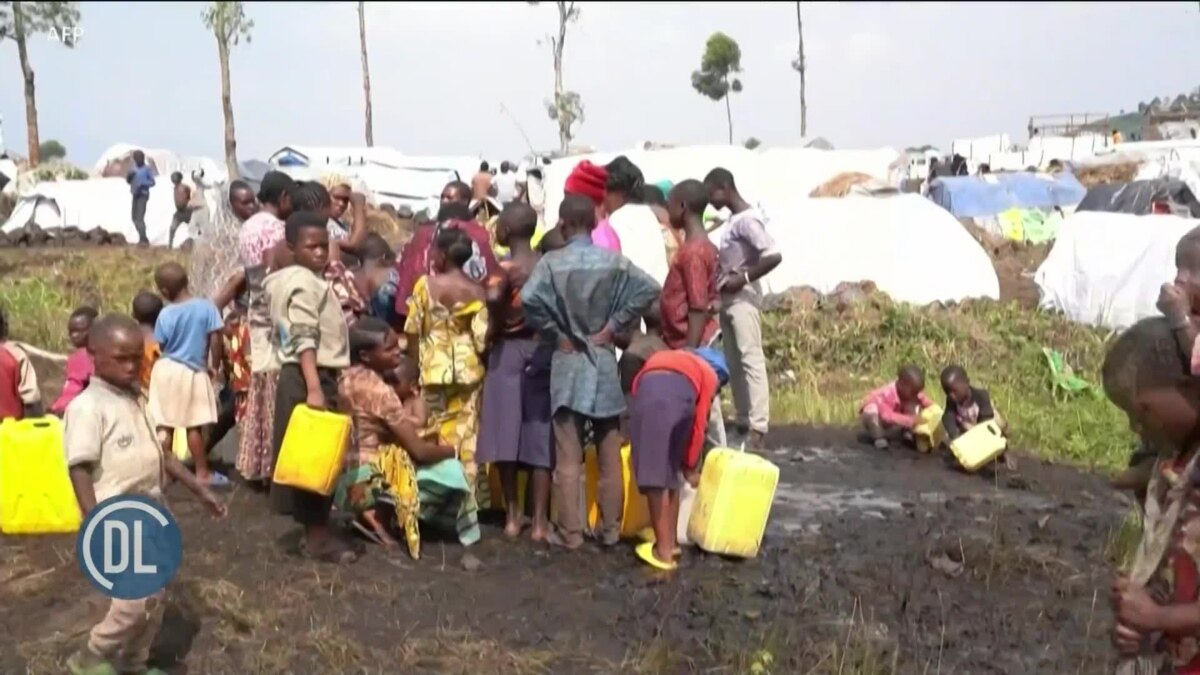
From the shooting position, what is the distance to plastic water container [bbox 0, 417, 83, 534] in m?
6.27

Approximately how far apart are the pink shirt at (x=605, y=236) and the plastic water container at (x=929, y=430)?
9.85 ft

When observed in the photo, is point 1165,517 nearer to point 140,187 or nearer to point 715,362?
point 715,362

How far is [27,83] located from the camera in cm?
2842

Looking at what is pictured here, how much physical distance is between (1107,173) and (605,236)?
19.8m

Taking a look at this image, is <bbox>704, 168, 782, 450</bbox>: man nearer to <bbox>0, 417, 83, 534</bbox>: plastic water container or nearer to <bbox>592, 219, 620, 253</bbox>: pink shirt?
<bbox>592, 219, 620, 253</bbox>: pink shirt

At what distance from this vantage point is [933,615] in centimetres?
500

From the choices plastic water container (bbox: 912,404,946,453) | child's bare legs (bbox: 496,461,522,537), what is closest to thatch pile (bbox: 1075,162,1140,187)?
plastic water container (bbox: 912,404,946,453)

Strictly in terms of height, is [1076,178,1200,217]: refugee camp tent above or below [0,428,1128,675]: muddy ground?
above

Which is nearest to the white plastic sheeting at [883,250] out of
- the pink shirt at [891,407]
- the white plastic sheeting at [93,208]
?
the pink shirt at [891,407]

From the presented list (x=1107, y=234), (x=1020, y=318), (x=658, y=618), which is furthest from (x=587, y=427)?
(x=1107, y=234)

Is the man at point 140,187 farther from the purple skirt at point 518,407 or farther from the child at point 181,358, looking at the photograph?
the purple skirt at point 518,407

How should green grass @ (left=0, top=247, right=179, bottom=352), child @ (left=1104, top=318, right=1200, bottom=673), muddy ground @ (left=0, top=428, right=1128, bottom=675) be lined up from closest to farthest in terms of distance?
1. child @ (left=1104, top=318, right=1200, bottom=673)
2. muddy ground @ (left=0, top=428, right=1128, bottom=675)
3. green grass @ (left=0, top=247, right=179, bottom=352)

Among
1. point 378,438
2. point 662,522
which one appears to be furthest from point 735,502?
point 378,438

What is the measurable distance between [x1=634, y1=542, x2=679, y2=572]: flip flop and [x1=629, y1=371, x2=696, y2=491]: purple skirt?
12.2 inches
